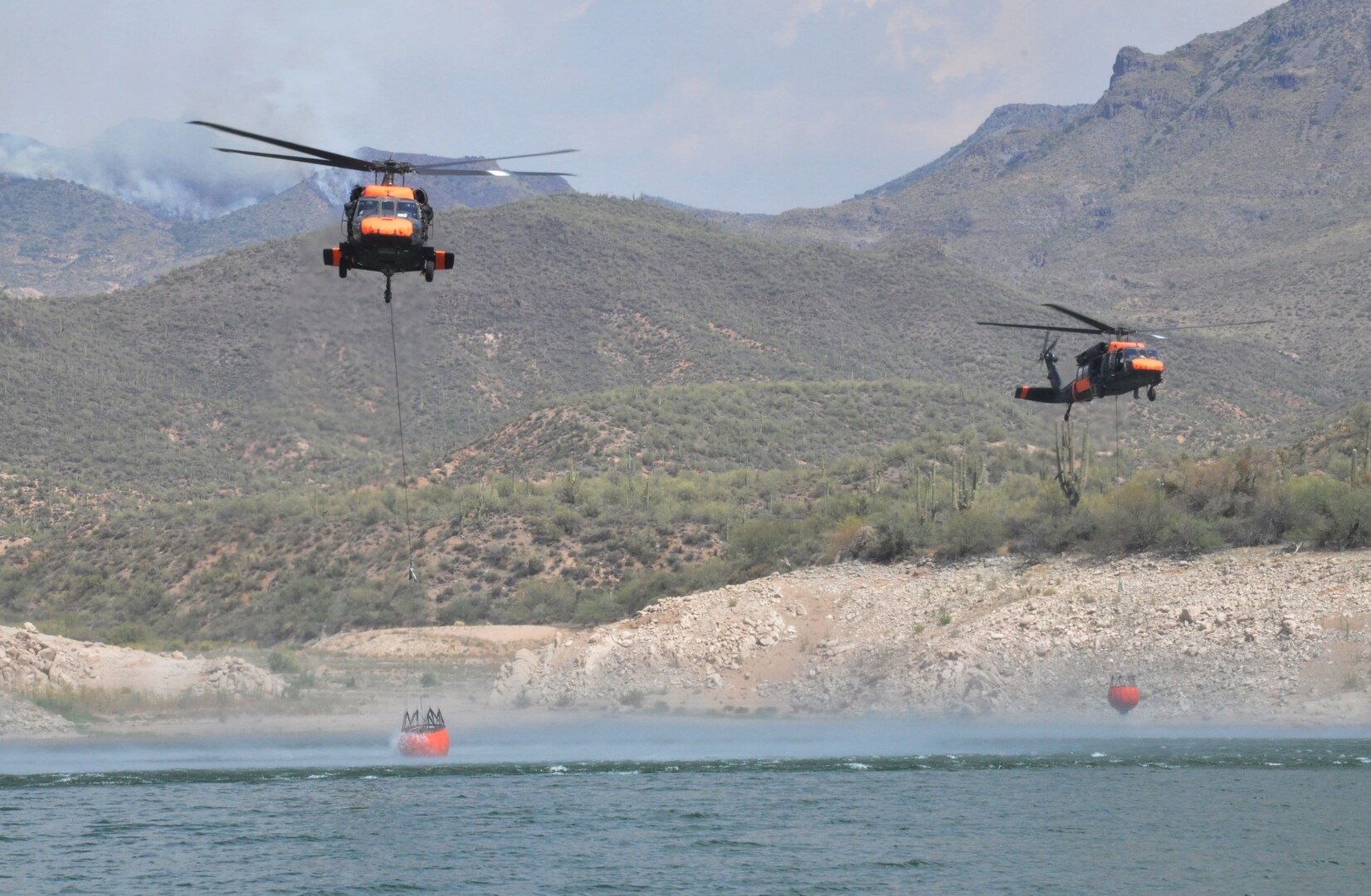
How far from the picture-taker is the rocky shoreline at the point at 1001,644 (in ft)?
161

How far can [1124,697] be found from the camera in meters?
49.9

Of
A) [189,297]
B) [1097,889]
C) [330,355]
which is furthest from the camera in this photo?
[189,297]

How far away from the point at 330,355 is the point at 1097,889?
29.0 meters

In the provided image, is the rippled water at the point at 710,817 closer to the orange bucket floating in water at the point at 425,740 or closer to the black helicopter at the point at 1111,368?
the orange bucket floating in water at the point at 425,740

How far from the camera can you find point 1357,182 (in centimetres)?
17750

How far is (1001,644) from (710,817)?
17705mm

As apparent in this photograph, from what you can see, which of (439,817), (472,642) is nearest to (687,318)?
(472,642)

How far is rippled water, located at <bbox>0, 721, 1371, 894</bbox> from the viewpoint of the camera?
32969 millimetres

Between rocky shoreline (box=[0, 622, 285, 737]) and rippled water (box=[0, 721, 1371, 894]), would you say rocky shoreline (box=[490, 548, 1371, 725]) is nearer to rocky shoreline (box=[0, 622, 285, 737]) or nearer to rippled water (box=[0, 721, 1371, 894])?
rippled water (box=[0, 721, 1371, 894])

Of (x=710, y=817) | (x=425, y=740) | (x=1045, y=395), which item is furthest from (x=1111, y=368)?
(x=425, y=740)

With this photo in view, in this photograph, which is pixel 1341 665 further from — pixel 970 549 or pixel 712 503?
pixel 712 503

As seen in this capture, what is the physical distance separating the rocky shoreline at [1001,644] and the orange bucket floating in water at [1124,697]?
0.56m

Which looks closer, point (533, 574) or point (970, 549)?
point (970, 549)

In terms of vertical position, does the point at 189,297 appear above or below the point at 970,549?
above
